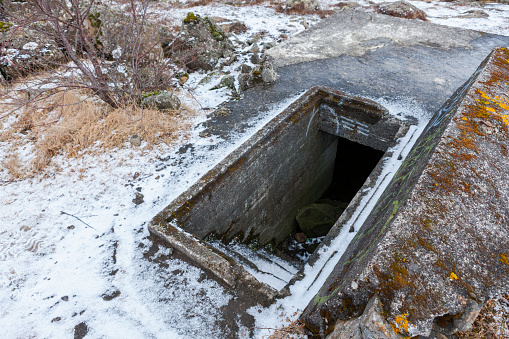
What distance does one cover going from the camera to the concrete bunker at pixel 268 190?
2711mm

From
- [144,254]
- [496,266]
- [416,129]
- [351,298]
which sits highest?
[496,266]

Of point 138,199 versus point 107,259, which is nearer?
point 107,259

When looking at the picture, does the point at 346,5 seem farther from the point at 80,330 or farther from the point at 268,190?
the point at 80,330

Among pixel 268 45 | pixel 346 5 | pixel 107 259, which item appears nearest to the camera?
pixel 107 259

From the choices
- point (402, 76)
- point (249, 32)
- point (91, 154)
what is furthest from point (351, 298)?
point (249, 32)

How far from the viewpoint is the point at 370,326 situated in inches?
57.6

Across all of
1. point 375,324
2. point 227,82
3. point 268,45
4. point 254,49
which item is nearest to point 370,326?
point 375,324

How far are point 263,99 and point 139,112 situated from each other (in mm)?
2060

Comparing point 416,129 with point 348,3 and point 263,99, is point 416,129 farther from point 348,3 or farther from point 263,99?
point 348,3

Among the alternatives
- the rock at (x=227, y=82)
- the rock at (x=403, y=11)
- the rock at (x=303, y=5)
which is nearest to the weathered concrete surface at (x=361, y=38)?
the rock at (x=227, y=82)

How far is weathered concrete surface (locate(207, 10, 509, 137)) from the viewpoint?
5.12 metres

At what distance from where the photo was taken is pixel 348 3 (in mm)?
12180

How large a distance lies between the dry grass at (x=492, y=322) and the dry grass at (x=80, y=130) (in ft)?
12.4

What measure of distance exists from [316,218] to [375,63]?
11.4 ft
